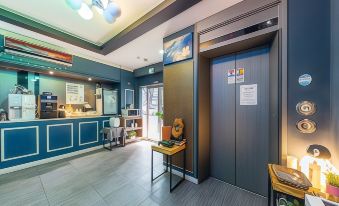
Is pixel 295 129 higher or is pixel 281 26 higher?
pixel 281 26

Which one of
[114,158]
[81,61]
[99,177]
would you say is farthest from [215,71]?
[81,61]

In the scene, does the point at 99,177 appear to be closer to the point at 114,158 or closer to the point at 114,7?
the point at 114,158

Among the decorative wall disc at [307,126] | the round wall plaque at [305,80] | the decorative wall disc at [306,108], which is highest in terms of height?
the round wall plaque at [305,80]

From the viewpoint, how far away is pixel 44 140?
3.34 meters

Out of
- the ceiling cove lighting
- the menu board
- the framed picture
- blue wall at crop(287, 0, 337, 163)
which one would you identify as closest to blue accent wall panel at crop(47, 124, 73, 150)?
the menu board

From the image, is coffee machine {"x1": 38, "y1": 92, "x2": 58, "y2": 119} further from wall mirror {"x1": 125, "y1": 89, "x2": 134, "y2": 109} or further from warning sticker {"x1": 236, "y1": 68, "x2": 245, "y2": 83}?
warning sticker {"x1": 236, "y1": 68, "x2": 245, "y2": 83}

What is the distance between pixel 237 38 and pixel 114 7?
1807 millimetres

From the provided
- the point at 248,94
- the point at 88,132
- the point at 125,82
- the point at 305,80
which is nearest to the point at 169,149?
the point at 248,94

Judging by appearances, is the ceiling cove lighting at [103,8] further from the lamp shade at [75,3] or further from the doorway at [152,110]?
the doorway at [152,110]

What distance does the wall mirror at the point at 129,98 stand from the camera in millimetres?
5422

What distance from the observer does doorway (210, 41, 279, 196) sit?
79.4 inches

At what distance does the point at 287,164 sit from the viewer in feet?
5.34

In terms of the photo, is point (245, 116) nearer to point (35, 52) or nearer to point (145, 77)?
point (145, 77)

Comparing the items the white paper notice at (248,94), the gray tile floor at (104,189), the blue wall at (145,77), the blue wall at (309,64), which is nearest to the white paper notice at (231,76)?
the white paper notice at (248,94)
